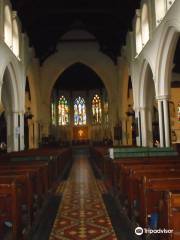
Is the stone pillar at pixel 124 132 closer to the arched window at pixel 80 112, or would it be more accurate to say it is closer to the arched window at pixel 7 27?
the arched window at pixel 7 27

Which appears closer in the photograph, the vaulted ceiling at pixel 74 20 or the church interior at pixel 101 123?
the church interior at pixel 101 123

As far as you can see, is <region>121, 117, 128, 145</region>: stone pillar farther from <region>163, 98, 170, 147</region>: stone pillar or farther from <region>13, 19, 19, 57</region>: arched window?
<region>13, 19, 19, 57</region>: arched window

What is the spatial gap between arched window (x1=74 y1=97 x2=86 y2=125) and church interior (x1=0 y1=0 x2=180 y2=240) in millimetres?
2821

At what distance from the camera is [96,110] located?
3956 cm

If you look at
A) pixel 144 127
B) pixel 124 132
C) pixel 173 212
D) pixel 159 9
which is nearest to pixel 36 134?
pixel 124 132

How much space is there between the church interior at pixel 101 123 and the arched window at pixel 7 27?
0.14 feet

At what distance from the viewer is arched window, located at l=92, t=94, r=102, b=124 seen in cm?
3899

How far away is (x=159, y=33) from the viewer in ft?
36.7

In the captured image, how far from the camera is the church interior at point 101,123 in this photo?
4.36 meters

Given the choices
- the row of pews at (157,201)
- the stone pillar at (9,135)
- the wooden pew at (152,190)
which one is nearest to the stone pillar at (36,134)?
the stone pillar at (9,135)

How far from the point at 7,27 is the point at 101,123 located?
26120 mm

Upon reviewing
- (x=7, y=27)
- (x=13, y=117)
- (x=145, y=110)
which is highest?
(x=7, y=27)

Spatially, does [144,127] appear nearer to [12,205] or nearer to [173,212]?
[12,205]

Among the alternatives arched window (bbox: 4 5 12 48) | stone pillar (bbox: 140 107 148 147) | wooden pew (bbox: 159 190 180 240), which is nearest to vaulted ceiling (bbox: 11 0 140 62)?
arched window (bbox: 4 5 12 48)
